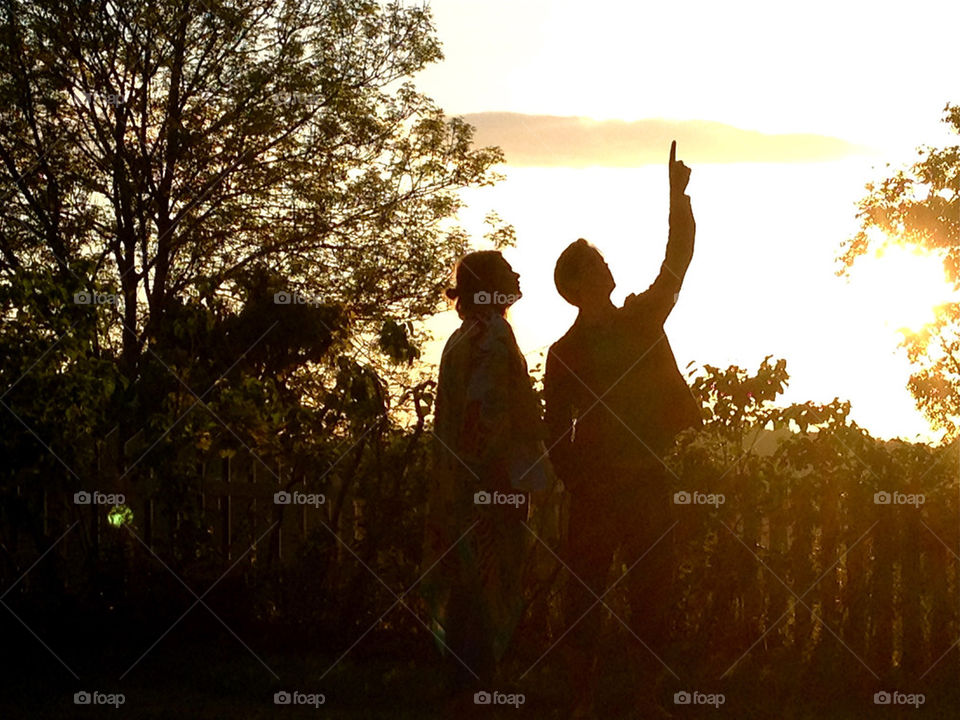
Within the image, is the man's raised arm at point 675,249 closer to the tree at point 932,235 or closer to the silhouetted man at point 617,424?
the silhouetted man at point 617,424

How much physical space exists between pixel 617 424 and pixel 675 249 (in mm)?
832

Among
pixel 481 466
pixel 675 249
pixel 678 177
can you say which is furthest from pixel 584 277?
pixel 481 466

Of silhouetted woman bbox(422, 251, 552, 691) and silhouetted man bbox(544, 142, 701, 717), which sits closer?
silhouetted man bbox(544, 142, 701, 717)

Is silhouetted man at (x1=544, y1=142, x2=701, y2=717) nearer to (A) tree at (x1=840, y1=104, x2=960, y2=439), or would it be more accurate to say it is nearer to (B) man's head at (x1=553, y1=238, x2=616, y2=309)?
(B) man's head at (x1=553, y1=238, x2=616, y2=309)

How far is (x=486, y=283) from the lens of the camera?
6.58 metres

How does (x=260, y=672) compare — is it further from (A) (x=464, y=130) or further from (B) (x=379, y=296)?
(A) (x=464, y=130)

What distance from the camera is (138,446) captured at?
372 inches

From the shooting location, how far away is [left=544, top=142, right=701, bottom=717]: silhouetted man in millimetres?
6375

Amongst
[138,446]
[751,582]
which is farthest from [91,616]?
[751,582]

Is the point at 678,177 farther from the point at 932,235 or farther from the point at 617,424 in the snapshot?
the point at 932,235

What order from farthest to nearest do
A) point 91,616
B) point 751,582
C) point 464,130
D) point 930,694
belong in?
point 464,130, point 91,616, point 751,582, point 930,694

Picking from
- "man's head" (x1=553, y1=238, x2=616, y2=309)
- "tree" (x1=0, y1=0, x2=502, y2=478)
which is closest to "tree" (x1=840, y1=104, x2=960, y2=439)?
"tree" (x1=0, y1=0, x2=502, y2=478)

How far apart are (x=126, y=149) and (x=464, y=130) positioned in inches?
246

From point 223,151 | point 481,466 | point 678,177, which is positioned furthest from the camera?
point 223,151
